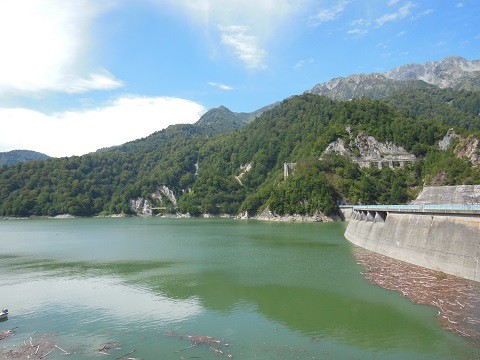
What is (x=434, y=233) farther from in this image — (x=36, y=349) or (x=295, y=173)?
(x=295, y=173)

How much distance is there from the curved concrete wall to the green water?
4.86 metres

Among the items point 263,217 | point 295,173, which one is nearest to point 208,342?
point 295,173

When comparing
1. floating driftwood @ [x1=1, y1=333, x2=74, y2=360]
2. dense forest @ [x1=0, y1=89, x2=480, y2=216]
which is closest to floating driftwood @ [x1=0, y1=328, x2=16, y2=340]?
floating driftwood @ [x1=1, y1=333, x2=74, y2=360]

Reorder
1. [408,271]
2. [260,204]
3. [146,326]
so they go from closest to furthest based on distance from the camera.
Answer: [146,326] < [408,271] < [260,204]

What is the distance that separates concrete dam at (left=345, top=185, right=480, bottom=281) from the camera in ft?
82.4

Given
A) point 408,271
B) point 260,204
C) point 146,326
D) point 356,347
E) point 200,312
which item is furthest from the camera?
point 260,204

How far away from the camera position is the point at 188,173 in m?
196

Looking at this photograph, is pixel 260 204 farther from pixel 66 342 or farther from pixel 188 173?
pixel 66 342

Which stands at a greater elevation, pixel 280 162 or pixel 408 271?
pixel 280 162

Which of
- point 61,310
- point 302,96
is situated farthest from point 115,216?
point 61,310

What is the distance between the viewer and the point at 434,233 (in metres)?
29.5

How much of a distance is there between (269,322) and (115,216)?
16860 cm

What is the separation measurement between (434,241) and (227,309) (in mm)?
18529

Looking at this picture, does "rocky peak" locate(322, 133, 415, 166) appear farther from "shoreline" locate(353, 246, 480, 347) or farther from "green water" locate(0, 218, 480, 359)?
"shoreline" locate(353, 246, 480, 347)
